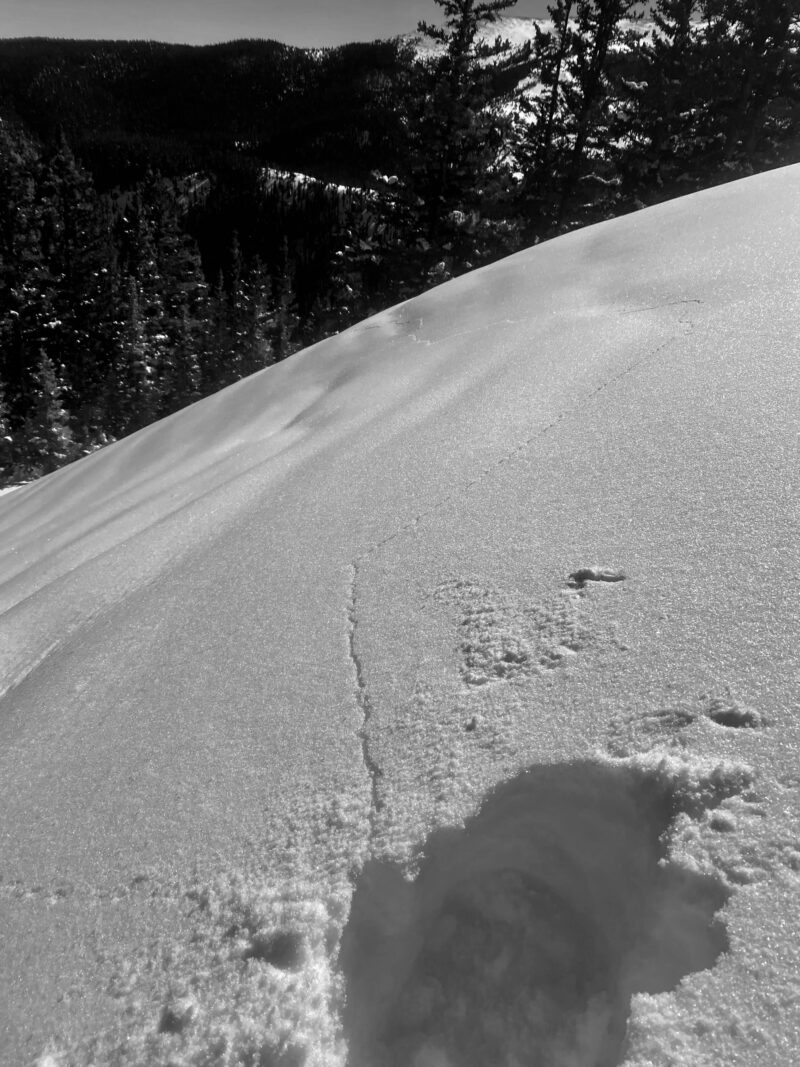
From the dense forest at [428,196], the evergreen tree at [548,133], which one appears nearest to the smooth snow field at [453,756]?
the dense forest at [428,196]

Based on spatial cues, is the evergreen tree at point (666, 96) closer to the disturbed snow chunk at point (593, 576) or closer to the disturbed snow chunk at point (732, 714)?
the disturbed snow chunk at point (593, 576)

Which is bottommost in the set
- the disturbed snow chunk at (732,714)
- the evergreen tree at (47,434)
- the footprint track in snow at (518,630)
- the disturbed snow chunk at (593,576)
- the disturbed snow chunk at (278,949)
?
the evergreen tree at (47,434)

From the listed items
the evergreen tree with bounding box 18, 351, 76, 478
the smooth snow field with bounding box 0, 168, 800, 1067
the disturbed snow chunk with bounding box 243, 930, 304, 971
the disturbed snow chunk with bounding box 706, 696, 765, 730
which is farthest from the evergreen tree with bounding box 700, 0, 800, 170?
the evergreen tree with bounding box 18, 351, 76, 478

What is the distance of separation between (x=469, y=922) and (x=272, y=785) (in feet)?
1.50

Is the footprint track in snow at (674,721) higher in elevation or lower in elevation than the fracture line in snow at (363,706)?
higher

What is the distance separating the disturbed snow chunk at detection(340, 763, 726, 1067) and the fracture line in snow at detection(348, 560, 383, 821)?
140 mm

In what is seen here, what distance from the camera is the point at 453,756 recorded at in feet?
3.90

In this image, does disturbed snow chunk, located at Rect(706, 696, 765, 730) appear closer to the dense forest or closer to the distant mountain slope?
the dense forest

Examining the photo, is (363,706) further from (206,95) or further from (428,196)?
(206,95)

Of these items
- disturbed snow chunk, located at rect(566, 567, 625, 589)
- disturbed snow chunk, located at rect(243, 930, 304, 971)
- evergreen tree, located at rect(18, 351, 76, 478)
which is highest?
disturbed snow chunk, located at rect(566, 567, 625, 589)

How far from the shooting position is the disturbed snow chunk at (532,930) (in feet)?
2.84

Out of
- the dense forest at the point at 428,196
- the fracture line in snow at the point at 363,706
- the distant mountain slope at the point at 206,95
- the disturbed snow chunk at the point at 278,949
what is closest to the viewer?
the disturbed snow chunk at the point at 278,949

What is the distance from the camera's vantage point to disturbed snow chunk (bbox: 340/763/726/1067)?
0.87 m

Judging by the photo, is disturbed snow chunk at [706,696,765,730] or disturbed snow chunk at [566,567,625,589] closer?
disturbed snow chunk at [706,696,765,730]
